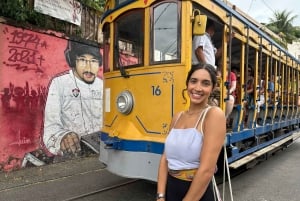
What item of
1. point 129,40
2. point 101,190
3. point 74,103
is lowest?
point 101,190

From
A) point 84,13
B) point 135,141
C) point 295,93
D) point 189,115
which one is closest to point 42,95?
point 84,13

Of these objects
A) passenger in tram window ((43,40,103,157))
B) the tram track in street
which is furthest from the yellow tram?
passenger in tram window ((43,40,103,157))

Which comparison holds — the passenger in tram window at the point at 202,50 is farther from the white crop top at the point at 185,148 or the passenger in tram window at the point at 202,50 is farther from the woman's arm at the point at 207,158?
the woman's arm at the point at 207,158

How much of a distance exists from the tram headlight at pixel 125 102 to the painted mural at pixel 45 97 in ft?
9.51

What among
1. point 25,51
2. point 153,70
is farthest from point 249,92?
point 25,51

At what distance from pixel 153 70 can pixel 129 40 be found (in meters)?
0.76

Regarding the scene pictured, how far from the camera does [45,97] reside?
760 centimetres

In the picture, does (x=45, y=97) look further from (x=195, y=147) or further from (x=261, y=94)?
(x=195, y=147)

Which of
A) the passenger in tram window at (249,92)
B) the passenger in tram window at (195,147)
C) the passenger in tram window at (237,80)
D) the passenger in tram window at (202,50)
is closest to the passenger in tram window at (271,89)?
the passenger in tram window at (249,92)

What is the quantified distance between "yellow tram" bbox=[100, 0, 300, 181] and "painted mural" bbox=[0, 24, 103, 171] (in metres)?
2.20

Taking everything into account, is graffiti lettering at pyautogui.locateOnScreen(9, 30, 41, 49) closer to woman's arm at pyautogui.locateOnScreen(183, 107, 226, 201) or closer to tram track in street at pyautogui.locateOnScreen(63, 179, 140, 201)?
tram track in street at pyautogui.locateOnScreen(63, 179, 140, 201)

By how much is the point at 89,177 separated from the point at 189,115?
4.81 m

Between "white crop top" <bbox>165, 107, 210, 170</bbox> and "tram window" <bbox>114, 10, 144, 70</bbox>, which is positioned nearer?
"white crop top" <bbox>165, 107, 210, 170</bbox>

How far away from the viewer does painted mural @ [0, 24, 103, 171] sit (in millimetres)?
6812
